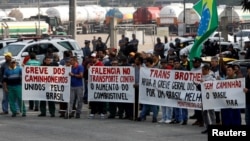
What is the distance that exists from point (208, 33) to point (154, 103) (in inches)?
126

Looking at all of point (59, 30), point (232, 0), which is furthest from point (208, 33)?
point (232, 0)

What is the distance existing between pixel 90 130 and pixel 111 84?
2898mm

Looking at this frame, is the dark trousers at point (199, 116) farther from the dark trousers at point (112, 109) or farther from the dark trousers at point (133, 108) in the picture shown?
the dark trousers at point (112, 109)

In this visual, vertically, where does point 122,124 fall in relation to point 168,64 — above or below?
below

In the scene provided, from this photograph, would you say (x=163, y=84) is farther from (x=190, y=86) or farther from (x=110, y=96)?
(x=110, y=96)

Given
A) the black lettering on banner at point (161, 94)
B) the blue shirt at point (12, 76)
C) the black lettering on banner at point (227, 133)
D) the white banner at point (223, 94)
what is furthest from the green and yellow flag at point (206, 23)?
the black lettering on banner at point (227, 133)

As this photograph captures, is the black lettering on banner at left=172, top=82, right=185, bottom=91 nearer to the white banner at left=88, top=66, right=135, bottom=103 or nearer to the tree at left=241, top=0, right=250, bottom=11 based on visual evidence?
the white banner at left=88, top=66, right=135, bottom=103

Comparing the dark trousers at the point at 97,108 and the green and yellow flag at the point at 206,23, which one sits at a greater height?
the green and yellow flag at the point at 206,23

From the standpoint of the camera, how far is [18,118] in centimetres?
2130

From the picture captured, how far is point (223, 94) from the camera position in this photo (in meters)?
17.9

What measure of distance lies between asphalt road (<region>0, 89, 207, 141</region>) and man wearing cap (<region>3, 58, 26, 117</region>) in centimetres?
46

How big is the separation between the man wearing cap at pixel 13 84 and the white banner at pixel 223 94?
551cm

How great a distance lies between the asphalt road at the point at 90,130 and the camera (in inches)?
673

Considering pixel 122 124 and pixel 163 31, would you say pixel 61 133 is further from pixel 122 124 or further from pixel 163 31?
pixel 163 31
